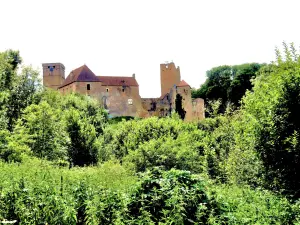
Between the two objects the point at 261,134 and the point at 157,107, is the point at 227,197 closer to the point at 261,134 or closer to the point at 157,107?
the point at 261,134

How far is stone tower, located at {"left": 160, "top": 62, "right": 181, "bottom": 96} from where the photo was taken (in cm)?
8012

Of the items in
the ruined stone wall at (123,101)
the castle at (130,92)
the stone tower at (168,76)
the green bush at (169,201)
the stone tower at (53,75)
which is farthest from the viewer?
the stone tower at (53,75)

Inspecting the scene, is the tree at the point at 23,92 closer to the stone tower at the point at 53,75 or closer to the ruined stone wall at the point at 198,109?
the ruined stone wall at the point at 198,109

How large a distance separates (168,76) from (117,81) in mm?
10875

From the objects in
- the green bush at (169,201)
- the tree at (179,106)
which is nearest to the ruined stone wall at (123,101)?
the tree at (179,106)

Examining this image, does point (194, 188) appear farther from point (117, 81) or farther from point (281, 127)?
point (117, 81)

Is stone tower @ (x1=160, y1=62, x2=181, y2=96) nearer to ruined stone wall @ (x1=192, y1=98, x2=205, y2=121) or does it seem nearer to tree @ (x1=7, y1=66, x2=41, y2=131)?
ruined stone wall @ (x1=192, y1=98, x2=205, y2=121)

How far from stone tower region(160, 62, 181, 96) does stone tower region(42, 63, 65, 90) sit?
19989 mm

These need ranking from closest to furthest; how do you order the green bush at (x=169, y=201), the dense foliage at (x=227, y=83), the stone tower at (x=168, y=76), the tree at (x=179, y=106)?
the green bush at (x=169, y=201), the tree at (x=179, y=106), the dense foliage at (x=227, y=83), the stone tower at (x=168, y=76)

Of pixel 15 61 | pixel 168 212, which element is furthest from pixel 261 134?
pixel 15 61

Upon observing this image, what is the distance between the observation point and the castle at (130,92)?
69.8 metres

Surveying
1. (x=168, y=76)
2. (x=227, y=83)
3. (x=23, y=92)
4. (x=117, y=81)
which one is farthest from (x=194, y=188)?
(x=168, y=76)

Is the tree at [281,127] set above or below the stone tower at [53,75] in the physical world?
below

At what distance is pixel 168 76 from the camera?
A: 80.8 meters
